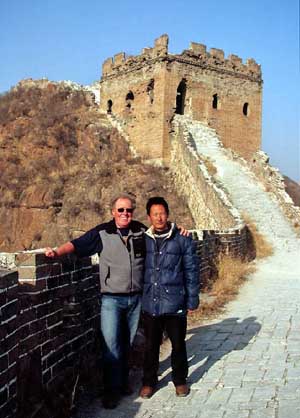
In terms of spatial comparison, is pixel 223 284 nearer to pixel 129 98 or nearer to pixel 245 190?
pixel 245 190

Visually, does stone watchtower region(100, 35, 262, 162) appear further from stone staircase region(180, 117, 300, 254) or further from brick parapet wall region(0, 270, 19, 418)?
brick parapet wall region(0, 270, 19, 418)

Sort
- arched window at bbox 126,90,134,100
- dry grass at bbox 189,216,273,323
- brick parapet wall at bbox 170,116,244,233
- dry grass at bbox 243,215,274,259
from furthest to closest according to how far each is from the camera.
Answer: arched window at bbox 126,90,134,100
brick parapet wall at bbox 170,116,244,233
dry grass at bbox 243,215,274,259
dry grass at bbox 189,216,273,323

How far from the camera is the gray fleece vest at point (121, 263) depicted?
482cm

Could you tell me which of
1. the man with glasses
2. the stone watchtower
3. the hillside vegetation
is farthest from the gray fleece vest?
the stone watchtower

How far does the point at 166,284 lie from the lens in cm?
480

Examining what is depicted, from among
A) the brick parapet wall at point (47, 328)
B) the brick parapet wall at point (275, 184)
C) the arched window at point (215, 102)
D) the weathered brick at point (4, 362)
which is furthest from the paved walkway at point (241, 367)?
the arched window at point (215, 102)

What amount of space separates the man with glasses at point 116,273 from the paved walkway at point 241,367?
39cm

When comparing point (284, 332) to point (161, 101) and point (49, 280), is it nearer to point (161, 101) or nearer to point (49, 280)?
point (49, 280)

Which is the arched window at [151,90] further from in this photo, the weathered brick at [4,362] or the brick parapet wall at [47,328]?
the weathered brick at [4,362]

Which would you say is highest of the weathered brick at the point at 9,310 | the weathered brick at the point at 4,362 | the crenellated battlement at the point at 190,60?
the crenellated battlement at the point at 190,60

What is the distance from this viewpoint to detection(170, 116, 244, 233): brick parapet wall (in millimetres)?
18297

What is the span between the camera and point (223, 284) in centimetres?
1038

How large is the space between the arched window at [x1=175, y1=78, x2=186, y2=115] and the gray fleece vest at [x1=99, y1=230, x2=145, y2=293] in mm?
21557

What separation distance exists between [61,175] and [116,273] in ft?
69.5
